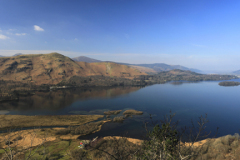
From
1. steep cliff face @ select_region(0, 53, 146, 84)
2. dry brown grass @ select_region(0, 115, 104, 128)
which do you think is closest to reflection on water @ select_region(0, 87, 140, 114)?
dry brown grass @ select_region(0, 115, 104, 128)

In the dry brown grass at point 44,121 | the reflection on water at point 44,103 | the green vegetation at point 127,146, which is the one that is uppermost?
the green vegetation at point 127,146

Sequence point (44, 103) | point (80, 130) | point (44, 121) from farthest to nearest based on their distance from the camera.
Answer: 1. point (44, 103)
2. point (44, 121)
3. point (80, 130)

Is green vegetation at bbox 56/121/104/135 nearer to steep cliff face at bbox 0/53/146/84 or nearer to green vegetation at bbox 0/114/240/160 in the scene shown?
green vegetation at bbox 0/114/240/160

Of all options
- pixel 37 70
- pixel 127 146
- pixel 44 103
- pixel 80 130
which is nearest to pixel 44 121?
pixel 80 130

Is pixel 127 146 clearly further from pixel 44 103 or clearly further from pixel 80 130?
pixel 44 103

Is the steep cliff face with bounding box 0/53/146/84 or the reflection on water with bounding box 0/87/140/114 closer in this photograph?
the reflection on water with bounding box 0/87/140/114

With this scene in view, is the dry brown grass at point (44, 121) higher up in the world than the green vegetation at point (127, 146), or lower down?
lower down

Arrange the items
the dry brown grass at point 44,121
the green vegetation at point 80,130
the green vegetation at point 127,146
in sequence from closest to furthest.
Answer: the green vegetation at point 127,146 < the green vegetation at point 80,130 < the dry brown grass at point 44,121

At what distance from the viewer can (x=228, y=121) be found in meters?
48.5

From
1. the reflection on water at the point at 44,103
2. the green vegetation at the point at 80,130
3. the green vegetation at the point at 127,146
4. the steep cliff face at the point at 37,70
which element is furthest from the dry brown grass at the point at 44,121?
the steep cliff face at the point at 37,70

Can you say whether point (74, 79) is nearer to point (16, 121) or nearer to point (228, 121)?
point (16, 121)

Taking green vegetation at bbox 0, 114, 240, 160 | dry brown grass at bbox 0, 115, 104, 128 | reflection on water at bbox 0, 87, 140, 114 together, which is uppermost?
green vegetation at bbox 0, 114, 240, 160

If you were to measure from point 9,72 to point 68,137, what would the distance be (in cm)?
16456

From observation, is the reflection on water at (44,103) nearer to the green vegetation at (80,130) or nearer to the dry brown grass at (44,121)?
the dry brown grass at (44,121)
